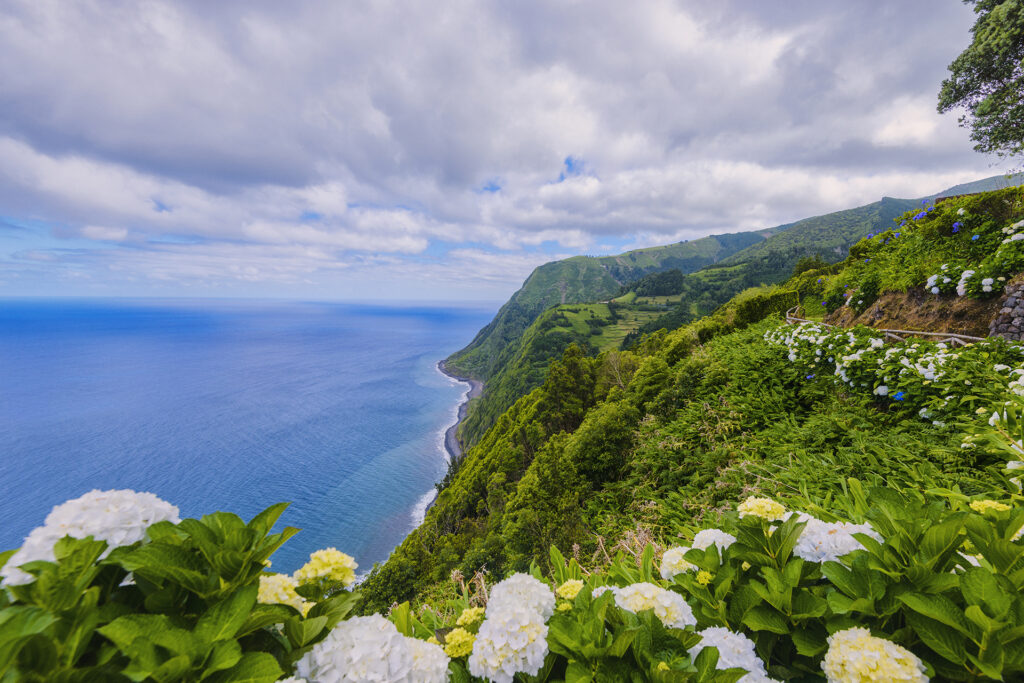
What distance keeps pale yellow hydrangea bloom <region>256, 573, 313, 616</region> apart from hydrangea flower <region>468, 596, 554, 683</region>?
0.75m

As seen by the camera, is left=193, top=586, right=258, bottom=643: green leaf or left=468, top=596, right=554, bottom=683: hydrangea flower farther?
left=468, top=596, right=554, bottom=683: hydrangea flower

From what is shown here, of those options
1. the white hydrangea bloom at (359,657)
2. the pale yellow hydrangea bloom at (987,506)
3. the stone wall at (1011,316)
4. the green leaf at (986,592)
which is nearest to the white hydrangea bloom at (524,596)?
the white hydrangea bloom at (359,657)

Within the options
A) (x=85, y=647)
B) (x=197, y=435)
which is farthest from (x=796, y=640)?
(x=197, y=435)

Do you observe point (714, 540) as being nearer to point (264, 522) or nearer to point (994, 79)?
point (264, 522)

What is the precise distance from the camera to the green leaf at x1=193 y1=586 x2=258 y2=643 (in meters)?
1.06

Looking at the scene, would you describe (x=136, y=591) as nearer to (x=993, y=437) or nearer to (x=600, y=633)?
(x=600, y=633)

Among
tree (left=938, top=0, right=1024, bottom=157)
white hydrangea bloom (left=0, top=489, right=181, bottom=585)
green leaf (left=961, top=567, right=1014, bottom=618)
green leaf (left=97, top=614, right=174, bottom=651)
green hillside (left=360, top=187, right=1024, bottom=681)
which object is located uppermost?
tree (left=938, top=0, right=1024, bottom=157)

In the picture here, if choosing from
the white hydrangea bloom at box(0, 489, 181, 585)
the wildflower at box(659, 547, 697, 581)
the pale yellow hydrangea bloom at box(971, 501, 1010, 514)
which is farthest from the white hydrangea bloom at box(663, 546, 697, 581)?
the white hydrangea bloom at box(0, 489, 181, 585)

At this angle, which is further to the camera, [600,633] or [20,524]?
[20,524]

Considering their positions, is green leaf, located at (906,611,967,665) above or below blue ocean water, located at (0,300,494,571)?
above

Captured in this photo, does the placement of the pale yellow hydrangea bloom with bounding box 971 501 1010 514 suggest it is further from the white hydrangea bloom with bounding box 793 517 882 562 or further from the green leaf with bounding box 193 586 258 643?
the green leaf with bounding box 193 586 258 643

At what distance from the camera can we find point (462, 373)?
130000 millimetres

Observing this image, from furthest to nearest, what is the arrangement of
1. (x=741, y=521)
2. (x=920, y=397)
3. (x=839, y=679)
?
1. (x=920, y=397)
2. (x=741, y=521)
3. (x=839, y=679)

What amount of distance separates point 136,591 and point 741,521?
269cm
